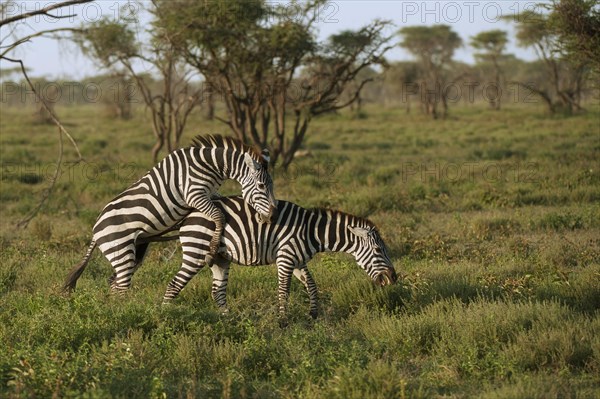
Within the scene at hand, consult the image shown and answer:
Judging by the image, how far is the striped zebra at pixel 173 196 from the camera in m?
6.18

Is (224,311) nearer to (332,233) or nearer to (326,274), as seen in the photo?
(332,233)

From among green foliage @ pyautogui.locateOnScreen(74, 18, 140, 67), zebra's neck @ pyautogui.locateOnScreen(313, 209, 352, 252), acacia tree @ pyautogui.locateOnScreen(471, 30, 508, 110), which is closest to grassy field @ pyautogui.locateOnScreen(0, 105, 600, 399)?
zebra's neck @ pyautogui.locateOnScreen(313, 209, 352, 252)

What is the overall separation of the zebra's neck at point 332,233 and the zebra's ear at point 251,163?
686 mm

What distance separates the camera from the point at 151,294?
21.4ft

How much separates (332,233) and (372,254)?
396 millimetres

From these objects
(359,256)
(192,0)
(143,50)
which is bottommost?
(359,256)

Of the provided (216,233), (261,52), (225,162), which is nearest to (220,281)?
(216,233)

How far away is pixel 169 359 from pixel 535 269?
4.25 m

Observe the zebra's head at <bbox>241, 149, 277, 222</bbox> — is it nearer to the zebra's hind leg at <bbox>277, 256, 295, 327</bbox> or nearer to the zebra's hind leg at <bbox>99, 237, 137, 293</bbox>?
the zebra's hind leg at <bbox>277, 256, 295, 327</bbox>

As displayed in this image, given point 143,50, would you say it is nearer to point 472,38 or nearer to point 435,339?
point 435,339

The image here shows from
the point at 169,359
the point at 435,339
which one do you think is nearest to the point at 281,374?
the point at 169,359

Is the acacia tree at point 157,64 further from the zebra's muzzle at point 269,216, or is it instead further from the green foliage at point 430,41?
the green foliage at point 430,41

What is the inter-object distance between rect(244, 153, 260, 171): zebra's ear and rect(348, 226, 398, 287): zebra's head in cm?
97

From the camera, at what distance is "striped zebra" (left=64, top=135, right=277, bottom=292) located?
243 inches
